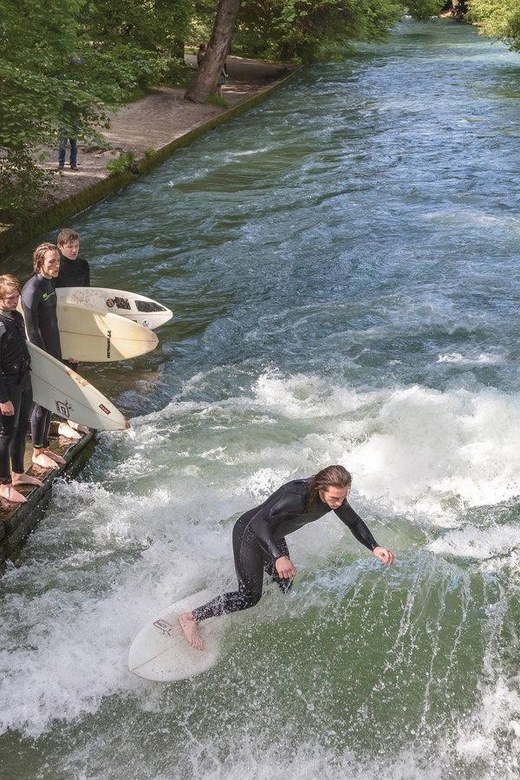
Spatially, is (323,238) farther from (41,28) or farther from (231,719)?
(231,719)

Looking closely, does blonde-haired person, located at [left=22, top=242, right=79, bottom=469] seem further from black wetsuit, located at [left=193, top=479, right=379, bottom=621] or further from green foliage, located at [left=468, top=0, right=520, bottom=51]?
green foliage, located at [left=468, top=0, right=520, bottom=51]

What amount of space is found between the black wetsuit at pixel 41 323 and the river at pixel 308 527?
56 cm

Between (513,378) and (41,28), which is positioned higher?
(41,28)

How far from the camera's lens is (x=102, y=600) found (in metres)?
6.82

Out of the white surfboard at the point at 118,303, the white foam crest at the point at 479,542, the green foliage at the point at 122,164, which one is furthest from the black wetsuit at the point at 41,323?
the green foliage at the point at 122,164

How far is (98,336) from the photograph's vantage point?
9.97 metres

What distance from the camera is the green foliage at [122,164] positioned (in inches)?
713

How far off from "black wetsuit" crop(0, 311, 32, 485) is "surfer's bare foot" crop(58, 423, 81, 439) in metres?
1.06

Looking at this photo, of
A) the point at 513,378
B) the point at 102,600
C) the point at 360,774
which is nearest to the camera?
the point at 360,774

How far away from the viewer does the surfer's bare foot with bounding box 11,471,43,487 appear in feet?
25.0

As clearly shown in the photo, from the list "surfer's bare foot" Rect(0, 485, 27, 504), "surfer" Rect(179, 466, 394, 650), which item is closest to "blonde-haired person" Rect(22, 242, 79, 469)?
"surfer's bare foot" Rect(0, 485, 27, 504)

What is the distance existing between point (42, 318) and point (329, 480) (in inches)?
131

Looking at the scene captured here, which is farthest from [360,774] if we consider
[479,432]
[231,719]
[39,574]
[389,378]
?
[389,378]

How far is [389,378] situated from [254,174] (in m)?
10.6
